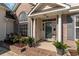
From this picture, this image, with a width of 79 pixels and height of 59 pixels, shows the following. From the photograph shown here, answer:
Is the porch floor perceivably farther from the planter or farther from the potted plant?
the planter

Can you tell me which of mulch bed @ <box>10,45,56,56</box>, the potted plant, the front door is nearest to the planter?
mulch bed @ <box>10,45,56,56</box>

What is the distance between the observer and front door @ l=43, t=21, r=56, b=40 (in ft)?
33.2

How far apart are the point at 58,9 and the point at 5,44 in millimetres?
4117

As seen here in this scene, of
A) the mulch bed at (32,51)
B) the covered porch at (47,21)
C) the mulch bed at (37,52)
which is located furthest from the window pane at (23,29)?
the mulch bed at (37,52)

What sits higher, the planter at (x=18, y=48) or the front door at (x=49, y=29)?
the front door at (x=49, y=29)

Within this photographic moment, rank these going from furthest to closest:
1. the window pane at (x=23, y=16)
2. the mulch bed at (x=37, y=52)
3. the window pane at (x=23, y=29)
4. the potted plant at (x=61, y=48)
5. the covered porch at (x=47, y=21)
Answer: the window pane at (x=23, y=16) → the window pane at (x=23, y=29) → the covered porch at (x=47, y=21) → the mulch bed at (x=37, y=52) → the potted plant at (x=61, y=48)

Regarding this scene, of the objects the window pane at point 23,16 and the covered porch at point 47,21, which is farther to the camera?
the window pane at point 23,16

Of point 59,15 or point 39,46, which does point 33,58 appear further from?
point 59,15

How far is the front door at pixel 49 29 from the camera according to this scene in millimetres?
10125

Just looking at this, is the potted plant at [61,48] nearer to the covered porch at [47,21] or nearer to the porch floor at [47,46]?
the porch floor at [47,46]

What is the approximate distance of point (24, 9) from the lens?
10234 mm

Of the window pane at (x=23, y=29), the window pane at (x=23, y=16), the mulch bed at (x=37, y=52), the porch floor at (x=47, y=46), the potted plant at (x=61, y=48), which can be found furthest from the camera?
the window pane at (x=23, y=16)

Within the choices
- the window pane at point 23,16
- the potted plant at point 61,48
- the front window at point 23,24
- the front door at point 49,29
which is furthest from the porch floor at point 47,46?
the window pane at point 23,16

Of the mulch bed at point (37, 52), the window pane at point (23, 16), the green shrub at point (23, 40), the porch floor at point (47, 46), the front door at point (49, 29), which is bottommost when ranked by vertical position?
the mulch bed at point (37, 52)
